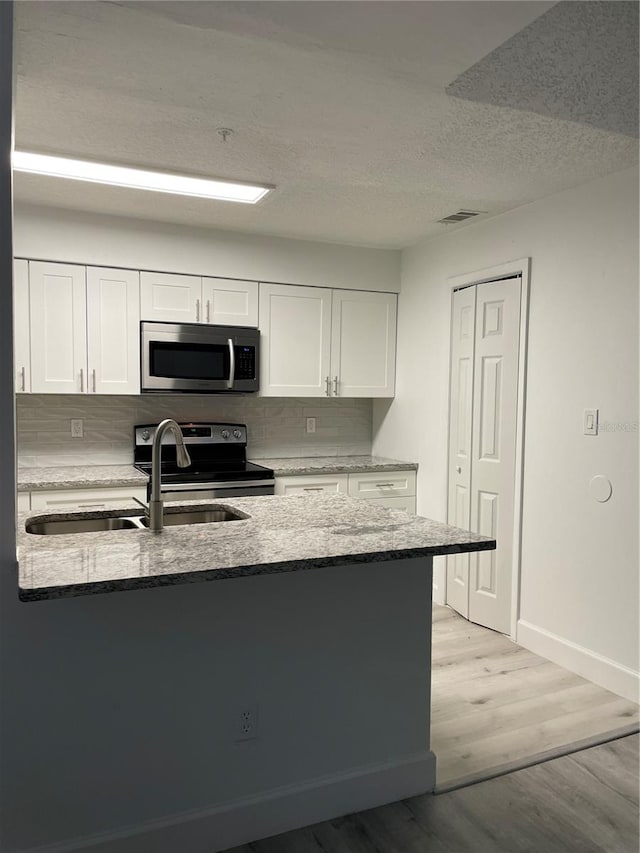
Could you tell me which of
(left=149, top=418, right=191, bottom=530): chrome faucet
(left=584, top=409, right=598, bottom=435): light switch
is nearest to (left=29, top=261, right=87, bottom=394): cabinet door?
(left=149, top=418, right=191, bottom=530): chrome faucet

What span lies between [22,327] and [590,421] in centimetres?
309

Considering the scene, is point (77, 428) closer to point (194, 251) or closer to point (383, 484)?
point (194, 251)

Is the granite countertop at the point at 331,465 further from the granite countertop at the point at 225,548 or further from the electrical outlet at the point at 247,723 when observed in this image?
the electrical outlet at the point at 247,723

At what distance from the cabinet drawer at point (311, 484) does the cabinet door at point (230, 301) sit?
1.05 meters

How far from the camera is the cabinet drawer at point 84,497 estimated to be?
3.41 m

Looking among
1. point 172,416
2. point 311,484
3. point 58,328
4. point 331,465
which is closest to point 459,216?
point 331,465

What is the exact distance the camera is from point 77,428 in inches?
160

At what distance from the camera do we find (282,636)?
2.00m

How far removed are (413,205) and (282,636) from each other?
2.43 m

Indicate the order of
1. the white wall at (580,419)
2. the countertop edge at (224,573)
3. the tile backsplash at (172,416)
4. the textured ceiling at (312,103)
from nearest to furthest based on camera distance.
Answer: the countertop edge at (224,573), the textured ceiling at (312,103), the white wall at (580,419), the tile backsplash at (172,416)

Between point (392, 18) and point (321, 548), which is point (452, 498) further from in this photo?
point (392, 18)

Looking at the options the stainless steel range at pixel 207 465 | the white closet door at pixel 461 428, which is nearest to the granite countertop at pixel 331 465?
the stainless steel range at pixel 207 465

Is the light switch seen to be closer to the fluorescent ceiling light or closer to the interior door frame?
the interior door frame

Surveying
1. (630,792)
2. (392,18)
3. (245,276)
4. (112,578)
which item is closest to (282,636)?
(112,578)
